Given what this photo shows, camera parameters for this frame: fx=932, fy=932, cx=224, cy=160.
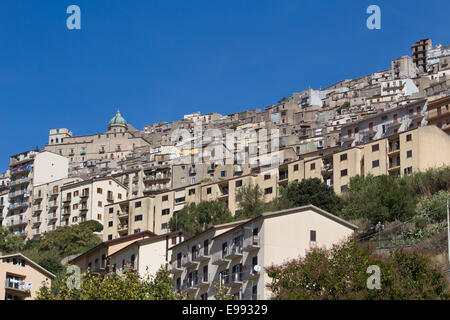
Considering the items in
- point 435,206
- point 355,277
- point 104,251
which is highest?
point 435,206

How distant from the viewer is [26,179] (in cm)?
14875

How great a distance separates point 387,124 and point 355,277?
240ft

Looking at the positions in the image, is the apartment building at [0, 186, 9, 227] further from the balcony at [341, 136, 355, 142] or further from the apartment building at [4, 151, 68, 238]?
the balcony at [341, 136, 355, 142]

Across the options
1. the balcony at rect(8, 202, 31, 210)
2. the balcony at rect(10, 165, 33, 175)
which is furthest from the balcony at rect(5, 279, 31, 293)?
the balcony at rect(10, 165, 33, 175)

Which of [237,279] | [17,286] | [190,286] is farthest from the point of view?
[17,286]

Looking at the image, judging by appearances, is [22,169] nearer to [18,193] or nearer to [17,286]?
[18,193]

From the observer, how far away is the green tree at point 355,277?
47.2 meters

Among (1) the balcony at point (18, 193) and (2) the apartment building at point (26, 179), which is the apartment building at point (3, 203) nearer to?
(2) the apartment building at point (26, 179)

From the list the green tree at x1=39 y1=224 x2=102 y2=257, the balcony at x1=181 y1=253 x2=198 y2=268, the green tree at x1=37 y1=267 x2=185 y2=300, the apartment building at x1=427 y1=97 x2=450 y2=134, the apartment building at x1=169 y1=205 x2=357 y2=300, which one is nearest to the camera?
the green tree at x1=37 y1=267 x2=185 y2=300

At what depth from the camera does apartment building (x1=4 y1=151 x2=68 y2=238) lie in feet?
469

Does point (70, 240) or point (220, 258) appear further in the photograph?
point (70, 240)

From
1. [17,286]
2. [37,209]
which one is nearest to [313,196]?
[17,286]

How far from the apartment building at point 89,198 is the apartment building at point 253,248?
6197 centimetres

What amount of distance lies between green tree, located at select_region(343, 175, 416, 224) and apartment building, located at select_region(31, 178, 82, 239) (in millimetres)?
55122
